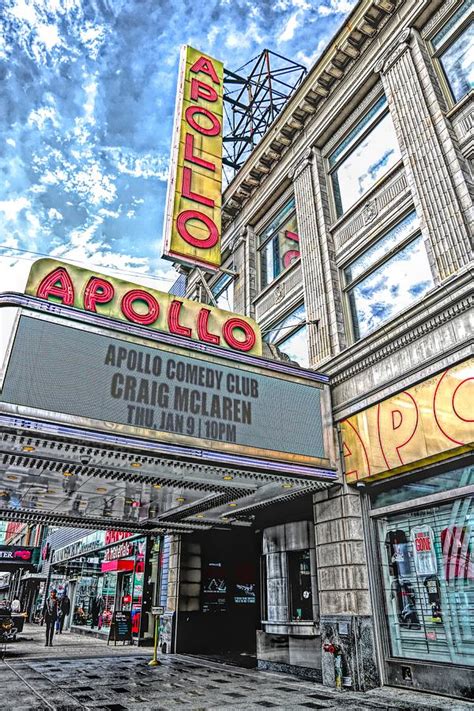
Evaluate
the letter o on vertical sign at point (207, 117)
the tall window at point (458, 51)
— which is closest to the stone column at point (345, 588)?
the tall window at point (458, 51)

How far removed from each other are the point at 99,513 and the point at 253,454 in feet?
27.0

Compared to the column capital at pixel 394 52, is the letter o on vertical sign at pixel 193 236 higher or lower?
lower

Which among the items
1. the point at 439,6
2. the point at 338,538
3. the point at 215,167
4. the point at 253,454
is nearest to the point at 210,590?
the point at 338,538

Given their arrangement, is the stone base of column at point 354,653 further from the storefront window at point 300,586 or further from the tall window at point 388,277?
the tall window at point 388,277

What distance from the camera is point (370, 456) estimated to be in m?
11.5

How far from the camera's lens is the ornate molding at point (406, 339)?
998 centimetres

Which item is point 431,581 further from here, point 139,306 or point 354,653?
point 139,306

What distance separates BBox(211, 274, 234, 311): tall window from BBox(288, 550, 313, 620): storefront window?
11444 millimetres

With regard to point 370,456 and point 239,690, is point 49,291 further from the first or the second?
point 239,690

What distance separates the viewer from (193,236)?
1592cm

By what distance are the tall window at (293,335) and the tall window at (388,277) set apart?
2224mm

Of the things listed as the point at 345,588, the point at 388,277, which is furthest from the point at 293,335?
the point at 345,588

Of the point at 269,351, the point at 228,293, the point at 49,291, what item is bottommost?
the point at 49,291

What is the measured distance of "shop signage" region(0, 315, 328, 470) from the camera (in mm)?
9219
